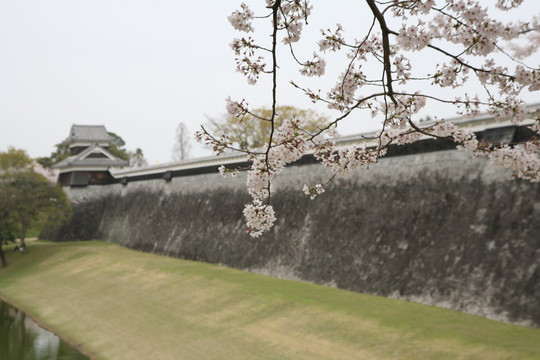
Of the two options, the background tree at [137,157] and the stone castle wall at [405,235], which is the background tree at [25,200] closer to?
A: the stone castle wall at [405,235]

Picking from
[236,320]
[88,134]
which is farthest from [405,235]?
[88,134]

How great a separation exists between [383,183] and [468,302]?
4859mm

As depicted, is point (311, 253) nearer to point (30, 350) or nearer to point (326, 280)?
point (326, 280)

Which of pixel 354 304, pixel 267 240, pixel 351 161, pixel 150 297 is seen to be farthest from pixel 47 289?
pixel 351 161

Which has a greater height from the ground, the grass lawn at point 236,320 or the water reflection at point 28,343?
the grass lawn at point 236,320

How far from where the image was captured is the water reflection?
13.5 meters

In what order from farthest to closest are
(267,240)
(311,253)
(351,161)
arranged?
(267,240), (311,253), (351,161)

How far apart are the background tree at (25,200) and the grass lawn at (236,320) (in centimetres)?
611

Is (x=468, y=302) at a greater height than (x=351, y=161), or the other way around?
(x=351, y=161)

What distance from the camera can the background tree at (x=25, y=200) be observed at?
26344 mm

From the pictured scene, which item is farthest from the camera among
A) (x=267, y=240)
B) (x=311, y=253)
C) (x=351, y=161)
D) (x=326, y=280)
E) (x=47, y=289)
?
(x=47, y=289)

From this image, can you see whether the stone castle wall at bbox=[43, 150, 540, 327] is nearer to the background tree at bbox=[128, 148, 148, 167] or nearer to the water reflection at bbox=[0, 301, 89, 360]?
the water reflection at bbox=[0, 301, 89, 360]

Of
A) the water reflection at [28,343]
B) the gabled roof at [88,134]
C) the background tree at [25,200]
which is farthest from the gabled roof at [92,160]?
the water reflection at [28,343]

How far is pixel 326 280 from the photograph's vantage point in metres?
15.0
